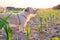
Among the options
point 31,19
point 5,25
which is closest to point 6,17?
point 5,25

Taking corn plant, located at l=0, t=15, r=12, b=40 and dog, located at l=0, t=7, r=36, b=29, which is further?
dog, located at l=0, t=7, r=36, b=29

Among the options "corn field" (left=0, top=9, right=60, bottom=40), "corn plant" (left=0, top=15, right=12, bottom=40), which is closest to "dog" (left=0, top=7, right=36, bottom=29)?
"corn field" (left=0, top=9, right=60, bottom=40)

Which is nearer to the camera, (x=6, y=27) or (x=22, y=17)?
(x=6, y=27)

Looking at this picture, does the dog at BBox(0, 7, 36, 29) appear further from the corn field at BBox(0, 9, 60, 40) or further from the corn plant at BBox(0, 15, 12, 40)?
the corn plant at BBox(0, 15, 12, 40)

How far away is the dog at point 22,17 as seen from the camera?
237cm

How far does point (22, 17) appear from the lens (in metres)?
2.42

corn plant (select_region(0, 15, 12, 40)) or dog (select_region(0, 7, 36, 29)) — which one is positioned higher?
dog (select_region(0, 7, 36, 29))

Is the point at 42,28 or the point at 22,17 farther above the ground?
the point at 22,17

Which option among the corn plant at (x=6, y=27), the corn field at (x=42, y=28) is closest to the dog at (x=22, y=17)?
the corn field at (x=42, y=28)

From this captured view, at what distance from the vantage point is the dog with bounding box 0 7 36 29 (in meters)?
2.37

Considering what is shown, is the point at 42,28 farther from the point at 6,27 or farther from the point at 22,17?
the point at 6,27

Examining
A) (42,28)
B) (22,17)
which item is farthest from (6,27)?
(42,28)

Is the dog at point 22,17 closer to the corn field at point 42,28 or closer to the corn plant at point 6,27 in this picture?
the corn field at point 42,28

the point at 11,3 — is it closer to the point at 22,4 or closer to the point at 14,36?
the point at 22,4
